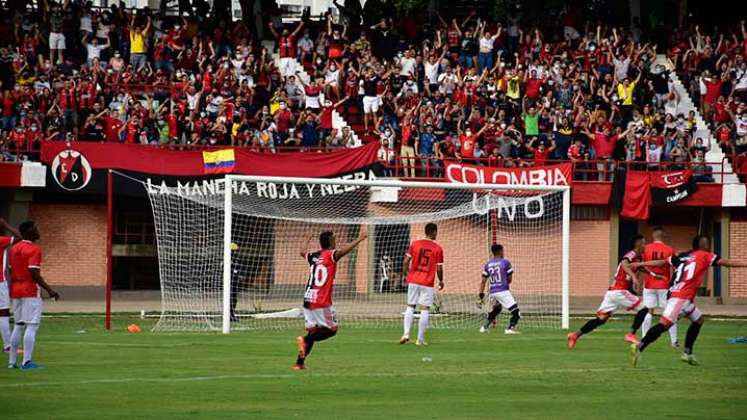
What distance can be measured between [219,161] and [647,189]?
12.6 meters

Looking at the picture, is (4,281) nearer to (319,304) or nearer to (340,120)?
(319,304)

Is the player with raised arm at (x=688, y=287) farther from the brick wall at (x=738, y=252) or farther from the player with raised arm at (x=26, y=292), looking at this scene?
the brick wall at (x=738, y=252)

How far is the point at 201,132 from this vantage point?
39.2 metres

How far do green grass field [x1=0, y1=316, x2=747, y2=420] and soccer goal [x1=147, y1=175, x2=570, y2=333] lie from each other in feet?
18.4

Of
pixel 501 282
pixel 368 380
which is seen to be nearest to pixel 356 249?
pixel 501 282

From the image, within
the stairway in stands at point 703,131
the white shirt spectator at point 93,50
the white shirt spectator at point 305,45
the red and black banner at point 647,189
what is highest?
the white shirt spectator at point 305,45

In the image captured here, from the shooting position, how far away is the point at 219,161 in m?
37.6

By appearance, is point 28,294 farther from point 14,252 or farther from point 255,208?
point 255,208

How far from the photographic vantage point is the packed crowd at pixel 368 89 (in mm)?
39219

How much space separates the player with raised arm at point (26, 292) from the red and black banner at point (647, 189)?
24.6 meters

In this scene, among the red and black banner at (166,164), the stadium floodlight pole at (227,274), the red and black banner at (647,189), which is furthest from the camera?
the red and black banner at (647,189)

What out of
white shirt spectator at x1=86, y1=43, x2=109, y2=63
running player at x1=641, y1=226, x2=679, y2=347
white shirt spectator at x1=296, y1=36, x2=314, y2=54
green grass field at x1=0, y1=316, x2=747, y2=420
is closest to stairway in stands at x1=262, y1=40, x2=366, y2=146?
white shirt spectator at x1=296, y1=36, x2=314, y2=54

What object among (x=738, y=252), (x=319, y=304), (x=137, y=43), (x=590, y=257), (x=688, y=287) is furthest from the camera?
(x=137, y=43)

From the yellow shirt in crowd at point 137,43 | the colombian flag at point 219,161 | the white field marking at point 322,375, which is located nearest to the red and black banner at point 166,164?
the colombian flag at point 219,161
